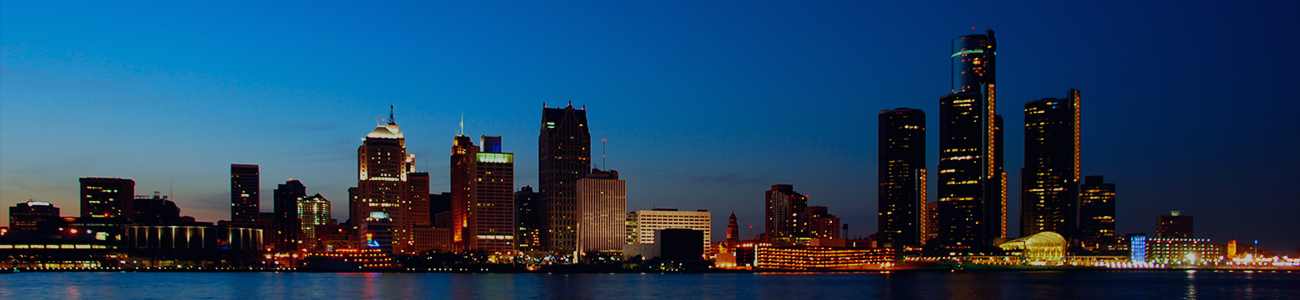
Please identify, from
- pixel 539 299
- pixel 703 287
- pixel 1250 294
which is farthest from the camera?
pixel 703 287

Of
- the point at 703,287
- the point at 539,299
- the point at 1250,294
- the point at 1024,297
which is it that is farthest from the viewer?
the point at 703,287

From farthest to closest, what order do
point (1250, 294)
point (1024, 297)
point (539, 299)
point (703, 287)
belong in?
point (703, 287), point (1250, 294), point (1024, 297), point (539, 299)

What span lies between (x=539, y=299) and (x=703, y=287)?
4234 centimetres

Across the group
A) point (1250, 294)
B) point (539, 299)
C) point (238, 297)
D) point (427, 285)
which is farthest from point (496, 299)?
point (1250, 294)

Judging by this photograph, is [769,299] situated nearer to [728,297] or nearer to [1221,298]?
[728,297]

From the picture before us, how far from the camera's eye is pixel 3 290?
141875 mm

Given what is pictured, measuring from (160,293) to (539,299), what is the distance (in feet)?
164

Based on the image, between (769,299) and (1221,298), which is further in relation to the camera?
(1221,298)

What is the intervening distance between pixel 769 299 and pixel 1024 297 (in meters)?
32.9

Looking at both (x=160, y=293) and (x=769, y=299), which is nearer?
(x=769, y=299)

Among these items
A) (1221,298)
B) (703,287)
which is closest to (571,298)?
(703,287)

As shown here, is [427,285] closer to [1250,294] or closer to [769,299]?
[769,299]

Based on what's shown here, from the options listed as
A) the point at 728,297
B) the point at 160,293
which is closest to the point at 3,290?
the point at 160,293

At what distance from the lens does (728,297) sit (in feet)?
443
